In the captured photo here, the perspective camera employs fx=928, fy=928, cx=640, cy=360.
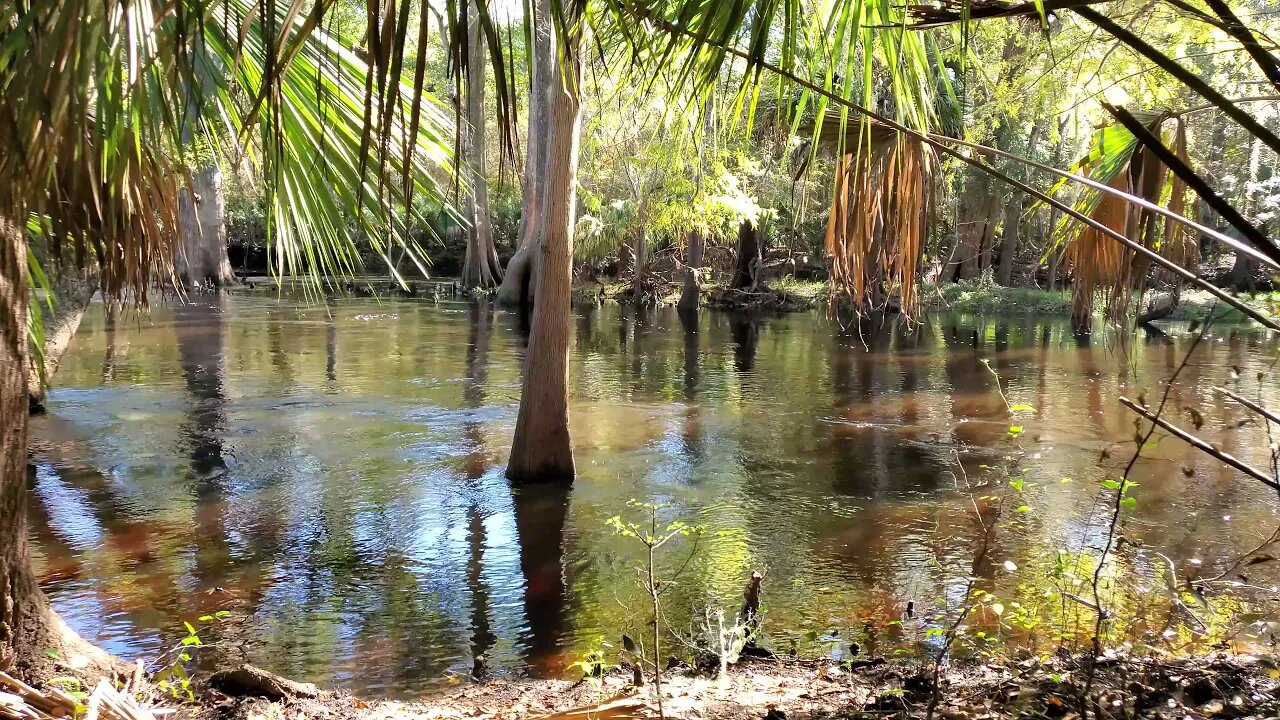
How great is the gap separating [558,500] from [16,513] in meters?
5.79

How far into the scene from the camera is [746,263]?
32.4 m

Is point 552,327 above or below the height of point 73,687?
above

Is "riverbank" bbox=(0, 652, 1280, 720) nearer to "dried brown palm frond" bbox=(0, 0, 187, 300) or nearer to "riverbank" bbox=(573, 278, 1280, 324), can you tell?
"dried brown palm frond" bbox=(0, 0, 187, 300)

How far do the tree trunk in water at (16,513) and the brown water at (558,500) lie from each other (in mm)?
1732

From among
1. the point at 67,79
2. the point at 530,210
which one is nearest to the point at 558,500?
the point at 67,79

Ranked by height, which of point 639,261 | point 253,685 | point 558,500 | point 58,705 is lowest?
point 558,500

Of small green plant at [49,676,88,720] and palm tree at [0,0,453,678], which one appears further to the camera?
small green plant at [49,676,88,720]

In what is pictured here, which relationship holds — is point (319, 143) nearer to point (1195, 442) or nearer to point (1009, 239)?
point (1195, 442)

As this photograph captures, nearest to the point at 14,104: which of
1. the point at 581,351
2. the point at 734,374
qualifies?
the point at 734,374

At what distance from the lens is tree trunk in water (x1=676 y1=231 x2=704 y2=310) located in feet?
97.9

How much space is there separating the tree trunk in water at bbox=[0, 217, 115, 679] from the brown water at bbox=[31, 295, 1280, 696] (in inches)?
68.2

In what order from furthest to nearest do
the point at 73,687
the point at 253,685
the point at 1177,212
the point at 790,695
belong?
the point at 253,685
the point at 1177,212
the point at 790,695
the point at 73,687

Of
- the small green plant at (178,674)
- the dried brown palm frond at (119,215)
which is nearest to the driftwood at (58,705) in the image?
the small green plant at (178,674)

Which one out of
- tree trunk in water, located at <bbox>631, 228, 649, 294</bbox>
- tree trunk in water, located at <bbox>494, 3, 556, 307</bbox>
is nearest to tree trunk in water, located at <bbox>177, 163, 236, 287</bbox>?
tree trunk in water, located at <bbox>494, 3, 556, 307</bbox>
